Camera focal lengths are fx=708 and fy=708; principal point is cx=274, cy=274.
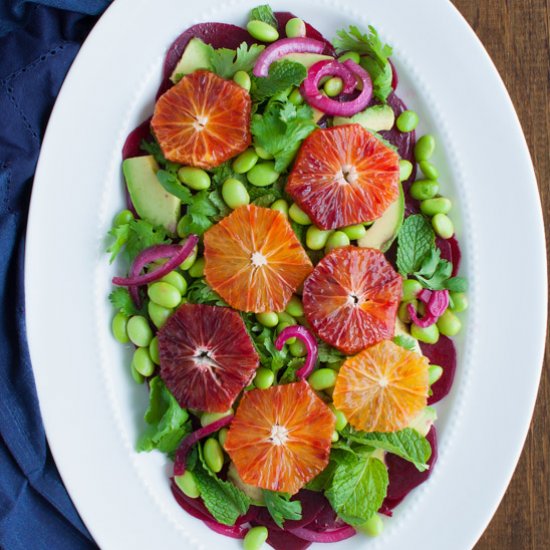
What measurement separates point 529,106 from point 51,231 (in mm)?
2049

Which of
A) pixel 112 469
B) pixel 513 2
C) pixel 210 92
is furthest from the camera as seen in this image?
pixel 513 2

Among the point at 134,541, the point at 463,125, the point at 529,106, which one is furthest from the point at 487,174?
the point at 134,541

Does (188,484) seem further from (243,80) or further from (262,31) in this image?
(262,31)

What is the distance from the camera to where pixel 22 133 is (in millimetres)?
2689

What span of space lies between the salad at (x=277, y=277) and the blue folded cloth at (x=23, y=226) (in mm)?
383

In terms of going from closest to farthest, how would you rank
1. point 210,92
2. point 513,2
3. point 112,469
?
point 210,92 → point 112,469 → point 513,2

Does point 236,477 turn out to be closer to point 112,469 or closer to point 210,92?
point 112,469

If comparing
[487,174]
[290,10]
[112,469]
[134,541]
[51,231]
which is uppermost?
[290,10]

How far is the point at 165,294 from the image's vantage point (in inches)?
101

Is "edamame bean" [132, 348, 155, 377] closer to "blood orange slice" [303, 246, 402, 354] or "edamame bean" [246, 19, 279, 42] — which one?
"blood orange slice" [303, 246, 402, 354]

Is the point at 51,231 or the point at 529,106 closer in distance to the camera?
the point at 51,231

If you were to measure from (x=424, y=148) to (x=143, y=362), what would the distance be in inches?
53.5

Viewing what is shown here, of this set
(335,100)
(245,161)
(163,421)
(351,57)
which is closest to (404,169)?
(335,100)

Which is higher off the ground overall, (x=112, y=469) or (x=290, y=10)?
(x=290, y=10)
